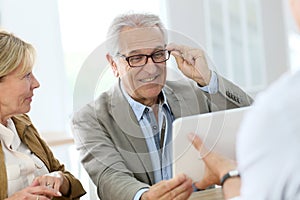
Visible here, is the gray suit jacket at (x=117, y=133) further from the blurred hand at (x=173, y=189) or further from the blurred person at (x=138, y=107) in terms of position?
the blurred hand at (x=173, y=189)

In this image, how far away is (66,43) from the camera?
153 inches

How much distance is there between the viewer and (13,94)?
186 centimetres

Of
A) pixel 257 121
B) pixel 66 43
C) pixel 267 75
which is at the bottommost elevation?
pixel 267 75

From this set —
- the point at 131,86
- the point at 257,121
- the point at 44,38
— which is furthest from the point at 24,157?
the point at 44,38

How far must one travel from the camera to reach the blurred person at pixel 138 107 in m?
1.85

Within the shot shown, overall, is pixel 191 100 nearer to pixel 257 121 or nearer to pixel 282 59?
pixel 257 121

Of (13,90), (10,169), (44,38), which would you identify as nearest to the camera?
(10,169)

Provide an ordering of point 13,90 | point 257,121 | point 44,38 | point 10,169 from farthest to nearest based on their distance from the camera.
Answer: point 44,38
point 13,90
point 10,169
point 257,121

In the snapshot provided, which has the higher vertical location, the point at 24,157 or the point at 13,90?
the point at 13,90

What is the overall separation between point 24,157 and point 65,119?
6.93ft

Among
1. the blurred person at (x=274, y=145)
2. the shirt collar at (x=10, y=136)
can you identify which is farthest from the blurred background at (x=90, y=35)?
the blurred person at (x=274, y=145)

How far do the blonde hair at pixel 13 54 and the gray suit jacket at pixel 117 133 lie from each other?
223 millimetres

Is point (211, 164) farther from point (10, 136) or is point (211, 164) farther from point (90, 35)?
point (90, 35)

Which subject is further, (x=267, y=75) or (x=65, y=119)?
(x=267, y=75)
